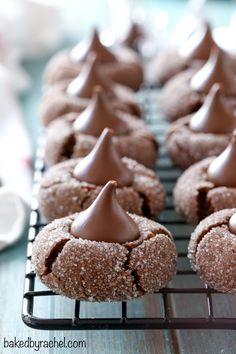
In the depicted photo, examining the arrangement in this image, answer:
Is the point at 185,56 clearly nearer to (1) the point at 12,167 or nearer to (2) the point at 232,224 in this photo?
(1) the point at 12,167

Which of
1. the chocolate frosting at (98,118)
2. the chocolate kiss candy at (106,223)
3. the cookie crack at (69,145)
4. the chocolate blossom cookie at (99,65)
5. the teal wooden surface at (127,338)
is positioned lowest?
the teal wooden surface at (127,338)

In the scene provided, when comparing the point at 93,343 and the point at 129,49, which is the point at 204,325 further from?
the point at 129,49

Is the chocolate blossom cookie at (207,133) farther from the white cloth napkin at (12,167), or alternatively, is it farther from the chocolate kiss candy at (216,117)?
the white cloth napkin at (12,167)

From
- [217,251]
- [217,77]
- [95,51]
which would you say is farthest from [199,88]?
[217,251]

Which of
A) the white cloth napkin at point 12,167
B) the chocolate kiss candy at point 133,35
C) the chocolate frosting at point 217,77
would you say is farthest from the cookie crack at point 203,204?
the chocolate kiss candy at point 133,35

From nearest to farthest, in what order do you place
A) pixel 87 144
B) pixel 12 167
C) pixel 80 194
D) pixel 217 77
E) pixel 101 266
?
pixel 101 266 → pixel 80 194 → pixel 87 144 → pixel 12 167 → pixel 217 77
